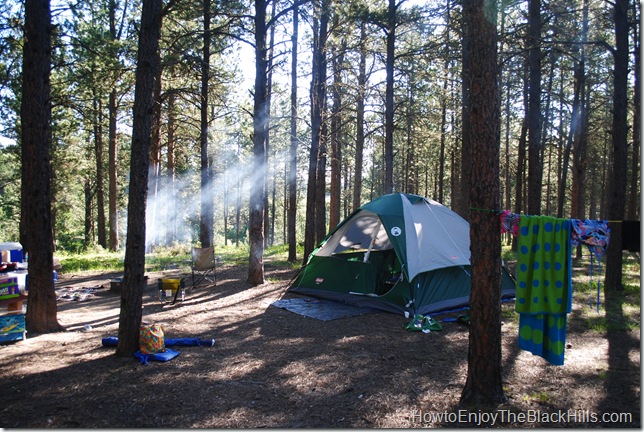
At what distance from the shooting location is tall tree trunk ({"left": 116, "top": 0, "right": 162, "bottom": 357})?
4898 millimetres

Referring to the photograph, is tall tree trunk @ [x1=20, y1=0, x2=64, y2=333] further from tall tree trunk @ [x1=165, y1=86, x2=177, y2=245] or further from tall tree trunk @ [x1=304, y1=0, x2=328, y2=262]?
tall tree trunk @ [x1=304, y1=0, x2=328, y2=262]

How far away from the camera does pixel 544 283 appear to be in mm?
3834

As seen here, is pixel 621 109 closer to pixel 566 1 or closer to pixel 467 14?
pixel 566 1

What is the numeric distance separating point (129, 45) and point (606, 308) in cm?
1135

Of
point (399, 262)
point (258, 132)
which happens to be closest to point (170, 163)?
point (258, 132)

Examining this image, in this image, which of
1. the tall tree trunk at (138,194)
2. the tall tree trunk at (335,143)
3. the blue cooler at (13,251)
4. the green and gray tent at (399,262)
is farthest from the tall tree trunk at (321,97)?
the blue cooler at (13,251)

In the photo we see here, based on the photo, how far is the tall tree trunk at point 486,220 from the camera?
365cm

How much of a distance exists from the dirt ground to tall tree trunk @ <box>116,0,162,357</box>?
1.37ft

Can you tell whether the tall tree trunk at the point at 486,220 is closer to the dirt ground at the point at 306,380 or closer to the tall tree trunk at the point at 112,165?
the dirt ground at the point at 306,380

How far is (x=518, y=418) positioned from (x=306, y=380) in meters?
2.00

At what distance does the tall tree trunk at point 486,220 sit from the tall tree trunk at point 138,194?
3637mm

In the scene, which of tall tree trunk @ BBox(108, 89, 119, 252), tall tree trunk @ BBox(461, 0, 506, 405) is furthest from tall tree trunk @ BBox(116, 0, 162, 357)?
tall tree trunk @ BBox(108, 89, 119, 252)

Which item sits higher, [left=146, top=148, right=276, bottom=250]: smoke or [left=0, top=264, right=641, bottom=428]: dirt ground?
[left=146, top=148, right=276, bottom=250]: smoke

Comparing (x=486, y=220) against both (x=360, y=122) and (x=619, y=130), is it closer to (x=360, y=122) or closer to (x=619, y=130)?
(x=619, y=130)
